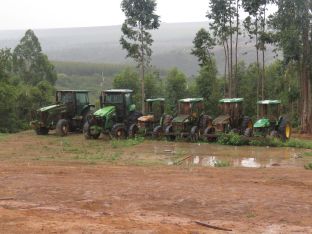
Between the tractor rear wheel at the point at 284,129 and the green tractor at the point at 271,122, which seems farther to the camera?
the tractor rear wheel at the point at 284,129

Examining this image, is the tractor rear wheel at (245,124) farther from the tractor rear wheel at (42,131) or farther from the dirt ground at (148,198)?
the tractor rear wheel at (42,131)

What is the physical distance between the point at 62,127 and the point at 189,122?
604 centimetres

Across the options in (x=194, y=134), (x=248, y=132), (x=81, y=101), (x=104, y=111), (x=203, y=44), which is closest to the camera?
(x=248, y=132)

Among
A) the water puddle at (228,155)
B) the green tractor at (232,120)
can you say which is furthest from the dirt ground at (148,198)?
the green tractor at (232,120)

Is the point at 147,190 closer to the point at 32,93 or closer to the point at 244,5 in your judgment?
the point at 244,5

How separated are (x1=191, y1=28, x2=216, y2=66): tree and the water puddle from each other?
53.5 feet

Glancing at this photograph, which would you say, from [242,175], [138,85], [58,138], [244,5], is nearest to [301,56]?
[244,5]

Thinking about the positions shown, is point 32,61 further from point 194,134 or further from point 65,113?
point 194,134

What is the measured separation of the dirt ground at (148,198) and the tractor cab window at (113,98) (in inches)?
319

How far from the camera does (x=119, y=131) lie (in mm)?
21531

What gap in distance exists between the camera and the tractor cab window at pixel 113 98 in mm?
22234

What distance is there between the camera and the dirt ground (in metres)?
7.24

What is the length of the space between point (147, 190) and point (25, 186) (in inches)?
99.5

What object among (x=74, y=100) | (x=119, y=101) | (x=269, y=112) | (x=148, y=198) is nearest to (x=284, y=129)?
(x=269, y=112)
